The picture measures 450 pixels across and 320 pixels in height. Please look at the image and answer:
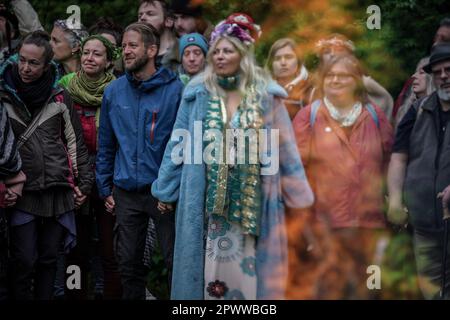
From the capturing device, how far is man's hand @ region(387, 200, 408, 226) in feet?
21.3

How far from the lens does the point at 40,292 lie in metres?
6.80

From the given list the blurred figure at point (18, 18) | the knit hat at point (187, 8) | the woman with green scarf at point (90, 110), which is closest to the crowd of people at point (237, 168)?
the woman with green scarf at point (90, 110)

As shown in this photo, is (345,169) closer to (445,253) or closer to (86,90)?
(445,253)

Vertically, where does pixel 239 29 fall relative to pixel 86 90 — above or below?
above

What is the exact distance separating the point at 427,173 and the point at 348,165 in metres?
0.51

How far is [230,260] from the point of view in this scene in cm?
639

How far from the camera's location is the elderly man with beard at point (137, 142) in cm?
672

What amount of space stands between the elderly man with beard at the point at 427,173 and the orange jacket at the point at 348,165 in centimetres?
10

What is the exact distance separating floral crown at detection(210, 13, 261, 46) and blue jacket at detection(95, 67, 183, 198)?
53cm

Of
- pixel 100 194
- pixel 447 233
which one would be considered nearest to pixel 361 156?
pixel 447 233

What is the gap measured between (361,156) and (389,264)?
767 millimetres

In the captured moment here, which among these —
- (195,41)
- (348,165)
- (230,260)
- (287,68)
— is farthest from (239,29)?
(230,260)
